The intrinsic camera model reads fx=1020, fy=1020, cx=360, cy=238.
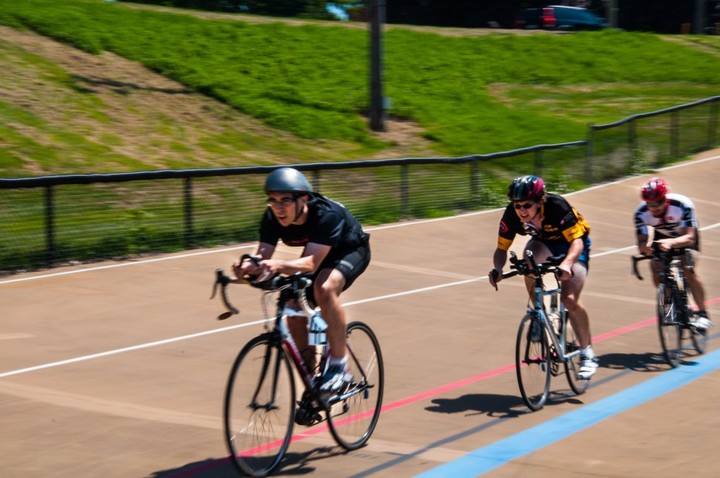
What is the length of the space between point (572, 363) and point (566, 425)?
103 centimetres

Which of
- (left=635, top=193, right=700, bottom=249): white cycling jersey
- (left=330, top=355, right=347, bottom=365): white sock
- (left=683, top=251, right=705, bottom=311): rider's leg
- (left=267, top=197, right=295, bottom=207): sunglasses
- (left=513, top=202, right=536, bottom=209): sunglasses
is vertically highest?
(left=267, top=197, right=295, bottom=207): sunglasses

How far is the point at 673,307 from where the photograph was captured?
972cm

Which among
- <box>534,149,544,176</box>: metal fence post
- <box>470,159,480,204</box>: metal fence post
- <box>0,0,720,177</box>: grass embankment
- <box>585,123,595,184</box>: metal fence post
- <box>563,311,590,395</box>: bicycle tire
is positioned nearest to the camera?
<box>563,311,590,395</box>: bicycle tire

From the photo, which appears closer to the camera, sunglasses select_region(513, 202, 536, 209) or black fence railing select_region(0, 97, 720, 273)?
sunglasses select_region(513, 202, 536, 209)

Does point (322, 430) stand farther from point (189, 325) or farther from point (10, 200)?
point (10, 200)

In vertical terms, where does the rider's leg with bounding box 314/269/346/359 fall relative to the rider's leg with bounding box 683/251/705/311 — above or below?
above

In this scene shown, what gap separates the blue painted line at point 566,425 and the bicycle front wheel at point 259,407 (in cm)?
90

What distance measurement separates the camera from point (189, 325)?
1064 cm

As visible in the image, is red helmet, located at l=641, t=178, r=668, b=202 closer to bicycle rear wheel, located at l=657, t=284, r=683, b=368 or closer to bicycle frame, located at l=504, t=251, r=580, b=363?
bicycle rear wheel, located at l=657, t=284, r=683, b=368

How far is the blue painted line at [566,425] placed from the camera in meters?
6.36

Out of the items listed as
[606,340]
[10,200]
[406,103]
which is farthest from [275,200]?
[406,103]

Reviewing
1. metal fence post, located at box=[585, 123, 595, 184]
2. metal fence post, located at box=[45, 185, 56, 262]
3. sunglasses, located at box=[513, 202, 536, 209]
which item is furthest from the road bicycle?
metal fence post, located at box=[585, 123, 595, 184]

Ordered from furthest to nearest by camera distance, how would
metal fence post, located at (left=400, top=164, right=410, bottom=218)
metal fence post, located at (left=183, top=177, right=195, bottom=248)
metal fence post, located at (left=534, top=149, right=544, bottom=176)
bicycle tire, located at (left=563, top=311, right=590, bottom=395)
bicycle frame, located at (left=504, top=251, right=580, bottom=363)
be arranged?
1. metal fence post, located at (left=534, top=149, right=544, bottom=176)
2. metal fence post, located at (left=400, top=164, right=410, bottom=218)
3. metal fence post, located at (left=183, top=177, right=195, bottom=248)
4. bicycle tire, located at (left=563, top=311, right=590, bottom=395)
5. bicycle frame, located at (left=504, top=251, right=580, bottom=363)

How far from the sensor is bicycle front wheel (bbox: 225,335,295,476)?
584cm
